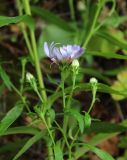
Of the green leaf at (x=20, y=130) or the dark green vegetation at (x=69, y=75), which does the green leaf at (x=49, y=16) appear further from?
the green leaf at (x=20, y=130)

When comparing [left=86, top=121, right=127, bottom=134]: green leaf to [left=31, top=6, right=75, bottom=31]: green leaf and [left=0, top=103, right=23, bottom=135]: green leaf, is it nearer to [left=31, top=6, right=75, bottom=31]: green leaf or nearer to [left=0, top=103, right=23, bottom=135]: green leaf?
[left=0, top=103, right=23, bottom=135]: green leaf

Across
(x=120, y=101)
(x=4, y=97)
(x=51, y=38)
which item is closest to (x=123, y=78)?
(x=120, y=101)

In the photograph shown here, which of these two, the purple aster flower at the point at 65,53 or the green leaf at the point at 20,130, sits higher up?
the purple aster flower at the point at 65,53

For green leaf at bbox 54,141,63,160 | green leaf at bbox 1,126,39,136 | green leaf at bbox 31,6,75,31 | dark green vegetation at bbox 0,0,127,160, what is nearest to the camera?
green leaf at bbox 54,141,63,160

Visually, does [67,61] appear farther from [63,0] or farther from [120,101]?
[63,0]

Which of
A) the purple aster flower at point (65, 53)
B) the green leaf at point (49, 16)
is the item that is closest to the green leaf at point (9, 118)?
the purple aster flower at point (65, 53)

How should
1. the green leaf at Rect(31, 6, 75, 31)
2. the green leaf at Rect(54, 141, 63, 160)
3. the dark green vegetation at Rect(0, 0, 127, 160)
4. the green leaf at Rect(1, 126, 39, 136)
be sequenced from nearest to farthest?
the green leaf at Rect(54, 141, 63, 160), the green leaf at Rect(1, 126, 39, 136), the dark green vegetation at Rect(0, 0, 127, 160), the green leaf at Rect(31, 6, 75, 31)

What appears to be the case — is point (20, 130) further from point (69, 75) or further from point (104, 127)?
point (69, 75)

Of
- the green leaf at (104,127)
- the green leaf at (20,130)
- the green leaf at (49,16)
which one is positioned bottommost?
the green leaf at (104,127)

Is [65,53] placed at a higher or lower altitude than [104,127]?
A: higher

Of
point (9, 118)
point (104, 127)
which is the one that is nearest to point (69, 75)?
point (104, 127)

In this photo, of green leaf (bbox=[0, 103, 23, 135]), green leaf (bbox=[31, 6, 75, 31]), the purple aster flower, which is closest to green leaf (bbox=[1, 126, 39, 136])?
green leaf (bbox=[0, 103, 23, 135])
